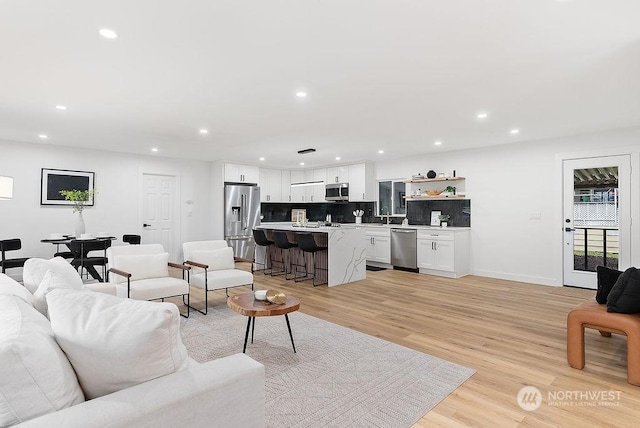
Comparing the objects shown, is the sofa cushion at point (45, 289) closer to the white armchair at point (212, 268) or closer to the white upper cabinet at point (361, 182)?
the white armchair at point (212, 268)

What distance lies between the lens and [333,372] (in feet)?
9.03

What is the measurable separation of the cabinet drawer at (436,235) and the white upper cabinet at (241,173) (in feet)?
13.5

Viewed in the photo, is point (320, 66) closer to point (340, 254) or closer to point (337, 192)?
point (340, 254)

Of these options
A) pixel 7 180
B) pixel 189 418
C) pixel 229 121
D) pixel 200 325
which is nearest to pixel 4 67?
pixel 7 180

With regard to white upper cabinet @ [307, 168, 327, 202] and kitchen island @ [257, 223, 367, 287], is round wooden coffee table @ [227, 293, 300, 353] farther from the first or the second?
white upper cabinet @ [307, 168, 327, 202]

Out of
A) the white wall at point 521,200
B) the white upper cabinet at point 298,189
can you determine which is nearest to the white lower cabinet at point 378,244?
the white wall at point 521,200

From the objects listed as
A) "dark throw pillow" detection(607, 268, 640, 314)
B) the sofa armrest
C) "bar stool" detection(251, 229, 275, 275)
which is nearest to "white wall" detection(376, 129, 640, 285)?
"dark throw pillow" detection(607, 268, 640, 314)

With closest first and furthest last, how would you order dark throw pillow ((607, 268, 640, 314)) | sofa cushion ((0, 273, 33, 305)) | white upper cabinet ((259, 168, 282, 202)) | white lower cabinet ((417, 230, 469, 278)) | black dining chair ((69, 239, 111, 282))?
sofa cushion ((0, 273, 33, 305))
dark throw pillow ((607, 268, 640, 314))
black dining chair ((69, 239, 111, 282))
white lower cabinet ((417, 230, 469, 278))
white upper cabinet ((259, 168, 282, 202))

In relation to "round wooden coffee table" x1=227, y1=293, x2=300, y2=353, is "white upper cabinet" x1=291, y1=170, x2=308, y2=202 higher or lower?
higher

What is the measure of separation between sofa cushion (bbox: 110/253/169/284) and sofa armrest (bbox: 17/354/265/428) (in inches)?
124

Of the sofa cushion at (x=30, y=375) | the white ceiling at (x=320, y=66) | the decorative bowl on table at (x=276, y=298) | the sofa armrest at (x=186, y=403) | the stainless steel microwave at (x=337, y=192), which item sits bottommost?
the decorative bowl on table at (x=276, y=298)

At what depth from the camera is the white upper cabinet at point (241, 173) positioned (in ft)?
27.0

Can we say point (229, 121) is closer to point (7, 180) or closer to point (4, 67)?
point (4, 67)

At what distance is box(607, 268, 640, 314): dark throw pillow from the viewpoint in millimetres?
2602
